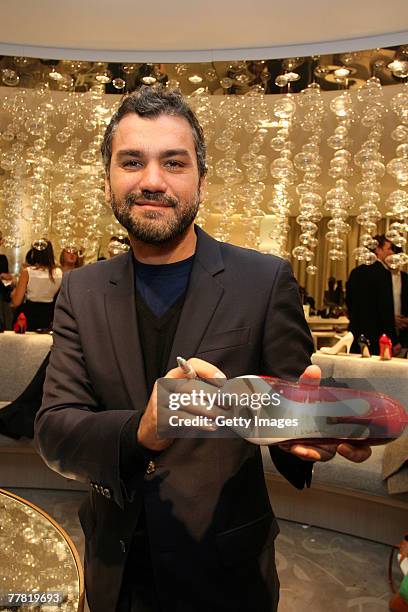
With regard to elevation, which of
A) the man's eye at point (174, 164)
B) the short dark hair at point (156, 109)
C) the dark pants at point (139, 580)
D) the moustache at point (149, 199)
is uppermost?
the short dark hair at point (156, 109)

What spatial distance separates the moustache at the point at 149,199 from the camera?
1.01 m

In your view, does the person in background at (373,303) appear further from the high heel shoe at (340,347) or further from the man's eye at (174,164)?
the man's eye at (174,164)

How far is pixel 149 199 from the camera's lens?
1.01 meters

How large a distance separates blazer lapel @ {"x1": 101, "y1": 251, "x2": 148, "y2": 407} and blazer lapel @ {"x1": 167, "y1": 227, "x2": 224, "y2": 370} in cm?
6

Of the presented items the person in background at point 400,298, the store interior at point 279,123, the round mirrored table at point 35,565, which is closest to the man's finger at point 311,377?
the round mirrored table at point 35,565

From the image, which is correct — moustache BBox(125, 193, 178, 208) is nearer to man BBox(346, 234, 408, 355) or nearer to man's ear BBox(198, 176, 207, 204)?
man's ear BBox(198, 176, 207, 204)

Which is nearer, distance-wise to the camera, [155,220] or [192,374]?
[192,374]

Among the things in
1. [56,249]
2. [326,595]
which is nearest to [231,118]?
[326,595]

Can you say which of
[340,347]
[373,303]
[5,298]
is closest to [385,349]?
[340,347]

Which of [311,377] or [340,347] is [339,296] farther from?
[311,377]

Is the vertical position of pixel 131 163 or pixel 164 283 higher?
pixel 131 163

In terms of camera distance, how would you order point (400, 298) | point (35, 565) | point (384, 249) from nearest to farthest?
point (35, 565), point (384, 249), point (400, 298)

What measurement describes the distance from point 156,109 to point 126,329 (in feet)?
1.26

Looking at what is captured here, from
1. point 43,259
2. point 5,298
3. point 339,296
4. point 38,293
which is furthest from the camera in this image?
point 339,296
